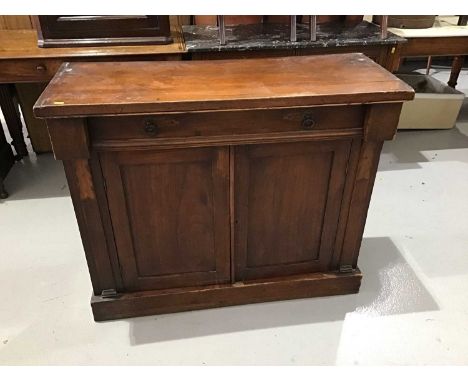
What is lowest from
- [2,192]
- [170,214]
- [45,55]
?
[2,192]

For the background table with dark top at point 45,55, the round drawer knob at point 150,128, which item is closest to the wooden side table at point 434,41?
the background table with dark top at point 45,55

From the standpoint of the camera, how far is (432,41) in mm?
2344

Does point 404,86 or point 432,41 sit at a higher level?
point 404,86

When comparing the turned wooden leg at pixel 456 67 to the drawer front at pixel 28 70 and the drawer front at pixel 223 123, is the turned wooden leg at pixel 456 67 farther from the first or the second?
the drawer front at pixel 28 70

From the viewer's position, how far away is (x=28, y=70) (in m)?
1.86

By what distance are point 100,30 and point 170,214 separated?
1.09m

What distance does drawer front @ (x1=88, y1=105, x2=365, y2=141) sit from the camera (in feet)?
3.79

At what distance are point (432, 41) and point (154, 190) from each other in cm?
189

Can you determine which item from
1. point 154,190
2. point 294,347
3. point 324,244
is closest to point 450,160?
point 324,244

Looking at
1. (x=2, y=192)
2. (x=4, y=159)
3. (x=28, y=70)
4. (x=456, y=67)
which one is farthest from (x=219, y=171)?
(x=456, y=67)

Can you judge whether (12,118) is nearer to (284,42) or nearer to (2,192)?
(2,192)

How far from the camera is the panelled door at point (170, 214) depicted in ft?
4.10

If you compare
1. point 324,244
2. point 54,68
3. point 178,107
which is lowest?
point 324,244
